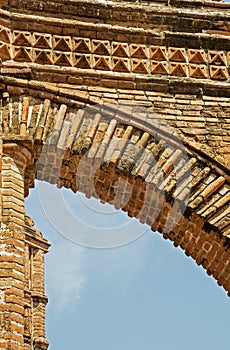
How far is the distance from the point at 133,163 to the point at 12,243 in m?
1.35

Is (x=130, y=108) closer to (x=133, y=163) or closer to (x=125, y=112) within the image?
(x=125, y=112)

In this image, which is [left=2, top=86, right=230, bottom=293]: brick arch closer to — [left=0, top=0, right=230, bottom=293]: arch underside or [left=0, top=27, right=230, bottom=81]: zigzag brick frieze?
[left=0, top=0, right=230, bottom=293]: arch underside

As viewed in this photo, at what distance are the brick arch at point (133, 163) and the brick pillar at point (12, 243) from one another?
0.63 feet

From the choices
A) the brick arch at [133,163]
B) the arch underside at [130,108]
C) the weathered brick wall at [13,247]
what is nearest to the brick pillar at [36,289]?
the arch underside at [130,108]

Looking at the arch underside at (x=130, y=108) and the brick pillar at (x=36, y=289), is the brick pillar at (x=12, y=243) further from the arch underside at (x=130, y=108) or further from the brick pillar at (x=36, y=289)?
the brick pillar at (x=36, y=289)

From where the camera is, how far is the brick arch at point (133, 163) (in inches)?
269

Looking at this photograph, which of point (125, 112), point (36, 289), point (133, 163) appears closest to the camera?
point (133, 163)

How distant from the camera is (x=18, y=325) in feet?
19.4

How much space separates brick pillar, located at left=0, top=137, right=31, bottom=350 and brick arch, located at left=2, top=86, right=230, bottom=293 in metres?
0.19

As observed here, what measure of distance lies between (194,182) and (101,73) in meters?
1.31

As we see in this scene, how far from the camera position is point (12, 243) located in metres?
6.20

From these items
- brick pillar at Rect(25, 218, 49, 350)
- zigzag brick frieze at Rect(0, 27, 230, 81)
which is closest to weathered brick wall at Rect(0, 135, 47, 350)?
zigzag brick frieze at Rect(0, 27, 230, 81)

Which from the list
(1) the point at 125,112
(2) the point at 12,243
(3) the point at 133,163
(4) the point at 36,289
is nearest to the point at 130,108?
(1) the point at 125,112

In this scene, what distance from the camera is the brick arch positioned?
6.84 meters
